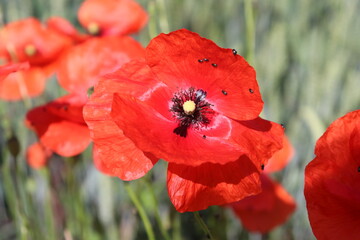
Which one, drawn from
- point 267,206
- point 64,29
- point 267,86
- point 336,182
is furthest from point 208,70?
point 267,86

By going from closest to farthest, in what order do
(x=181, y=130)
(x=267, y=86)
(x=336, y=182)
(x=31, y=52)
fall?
(x=336, y=182)
(x=181, y=130)
(x=31, y=52)
(x=267, y=86)

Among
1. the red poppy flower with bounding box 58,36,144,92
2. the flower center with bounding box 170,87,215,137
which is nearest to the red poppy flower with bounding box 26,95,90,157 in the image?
the red poppy flower with bounding box 58,36,144,92

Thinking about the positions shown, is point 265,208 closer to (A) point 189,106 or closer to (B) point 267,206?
(B) point 267,206

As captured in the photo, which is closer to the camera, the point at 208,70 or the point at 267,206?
the point at 208,70

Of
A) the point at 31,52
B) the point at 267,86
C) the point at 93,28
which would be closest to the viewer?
the point at 31,52

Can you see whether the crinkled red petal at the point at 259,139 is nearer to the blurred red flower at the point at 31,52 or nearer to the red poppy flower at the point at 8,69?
the red poppy flower at the point at 8,69

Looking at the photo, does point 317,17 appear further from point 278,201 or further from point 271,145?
point 271,145

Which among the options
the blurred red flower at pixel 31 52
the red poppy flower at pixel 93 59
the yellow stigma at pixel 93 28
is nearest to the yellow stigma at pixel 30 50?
the blurred red flower at pixel 31 52
